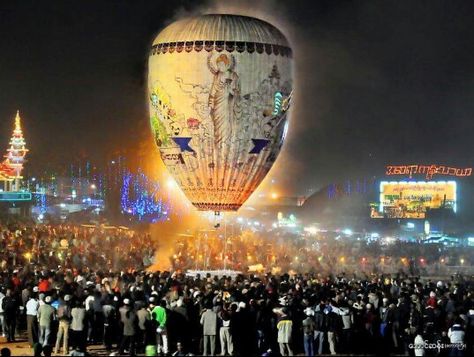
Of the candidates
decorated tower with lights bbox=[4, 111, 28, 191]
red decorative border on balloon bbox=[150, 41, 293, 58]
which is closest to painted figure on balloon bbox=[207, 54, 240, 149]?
red decorative border on balloon bbox=[150, 41, 293, 58]

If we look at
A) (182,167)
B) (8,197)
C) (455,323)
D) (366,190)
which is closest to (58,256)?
(182,167)

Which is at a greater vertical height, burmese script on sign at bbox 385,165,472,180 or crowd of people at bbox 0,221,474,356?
burmese script on sign at bbox 385,165,472,180

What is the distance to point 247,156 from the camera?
42.5 m

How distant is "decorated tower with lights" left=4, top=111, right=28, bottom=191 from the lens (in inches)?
5940

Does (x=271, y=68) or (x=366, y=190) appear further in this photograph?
(x=366, y=190)

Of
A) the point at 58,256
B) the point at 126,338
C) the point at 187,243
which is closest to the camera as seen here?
the point at 126,338

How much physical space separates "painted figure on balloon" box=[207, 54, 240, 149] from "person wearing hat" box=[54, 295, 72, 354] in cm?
1715

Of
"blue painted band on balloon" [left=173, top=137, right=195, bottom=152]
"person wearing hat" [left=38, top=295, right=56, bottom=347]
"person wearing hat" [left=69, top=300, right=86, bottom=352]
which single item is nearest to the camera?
"person wearing hat" [left=69, top=300, right=86, bottom=352]

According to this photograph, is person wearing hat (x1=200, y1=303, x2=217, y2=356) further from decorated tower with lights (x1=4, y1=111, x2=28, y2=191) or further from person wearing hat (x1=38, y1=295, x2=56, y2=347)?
decorated tower with lights (x1=4, y1=111, x2=28, y2=191)

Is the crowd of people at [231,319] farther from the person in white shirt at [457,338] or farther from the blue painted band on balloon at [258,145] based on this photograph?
the blue painted band on balloon at [258,145]

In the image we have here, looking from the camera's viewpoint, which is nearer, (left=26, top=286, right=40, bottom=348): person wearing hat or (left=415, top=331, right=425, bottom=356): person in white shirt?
(left=415, top=331, right=425, bottom=356): person in white shirt

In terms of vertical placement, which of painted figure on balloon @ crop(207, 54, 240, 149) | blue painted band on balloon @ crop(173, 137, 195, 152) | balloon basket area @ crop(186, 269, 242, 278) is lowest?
balloon basket area @ crop(186, 269, 242, 278)

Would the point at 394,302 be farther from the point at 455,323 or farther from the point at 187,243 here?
the point at 187,243

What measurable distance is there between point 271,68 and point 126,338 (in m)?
19.1
